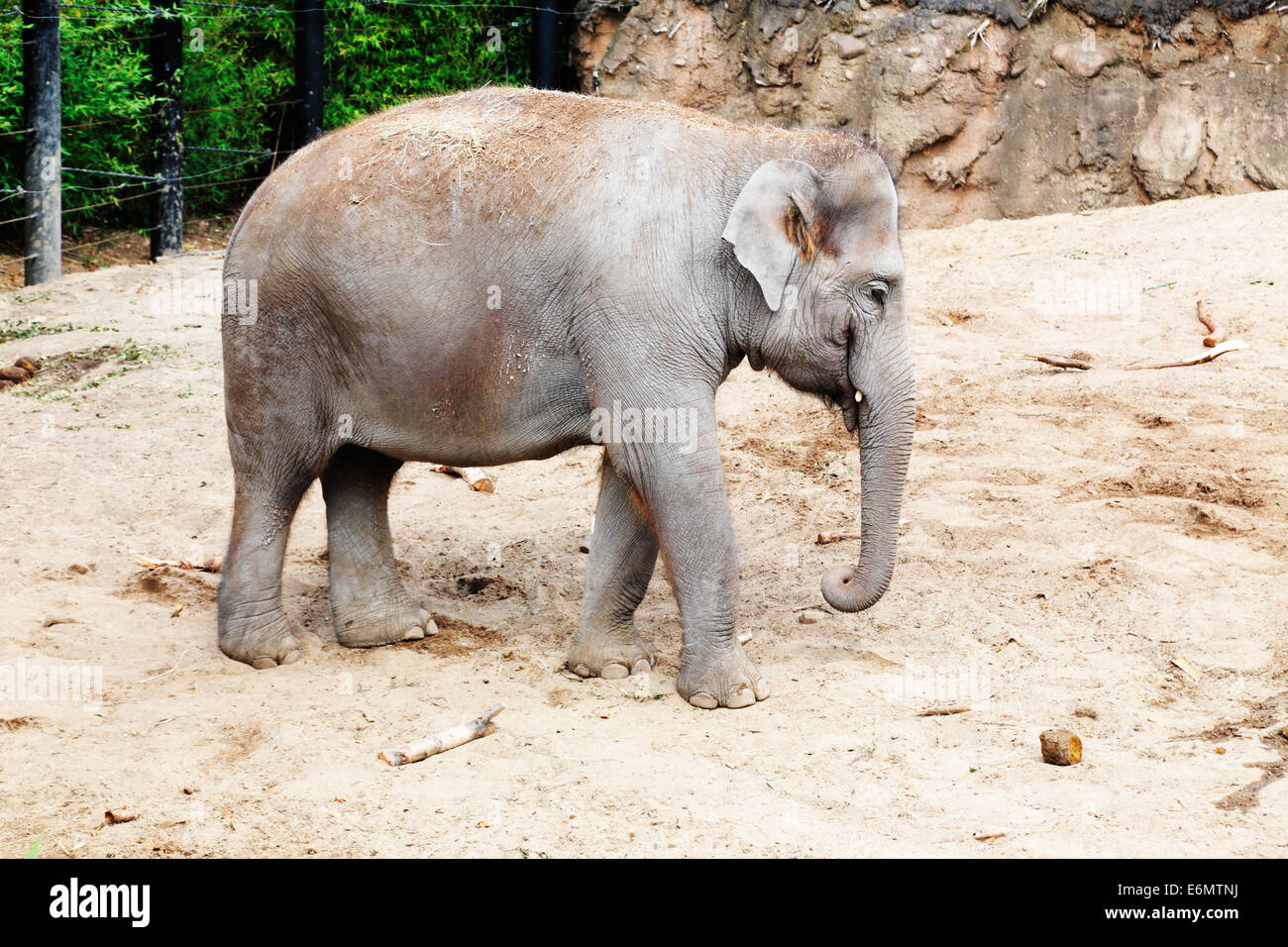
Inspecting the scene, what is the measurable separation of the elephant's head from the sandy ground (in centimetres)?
71

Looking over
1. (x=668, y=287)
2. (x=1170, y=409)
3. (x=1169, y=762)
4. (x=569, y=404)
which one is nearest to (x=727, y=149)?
(x=668, y=287)

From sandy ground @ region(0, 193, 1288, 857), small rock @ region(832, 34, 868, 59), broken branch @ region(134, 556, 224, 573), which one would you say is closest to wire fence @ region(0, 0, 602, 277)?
small rock @ region(832, 34, 868, 59)

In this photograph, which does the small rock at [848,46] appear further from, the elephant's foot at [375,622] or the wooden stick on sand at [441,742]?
the wooden stick on sand at [441,742]

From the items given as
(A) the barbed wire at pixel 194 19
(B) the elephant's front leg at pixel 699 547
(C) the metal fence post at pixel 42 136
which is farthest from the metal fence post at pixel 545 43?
(B) the elephant's front leg at pixel 699 547

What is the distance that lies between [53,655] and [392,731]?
5.41ft

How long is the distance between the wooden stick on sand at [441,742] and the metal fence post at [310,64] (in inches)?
366

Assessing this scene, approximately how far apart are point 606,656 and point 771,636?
861 millimetres

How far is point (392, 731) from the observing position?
5.27 meters

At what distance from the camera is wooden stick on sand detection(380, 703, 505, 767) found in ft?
16.3

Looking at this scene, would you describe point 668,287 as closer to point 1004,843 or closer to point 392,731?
point 392,731

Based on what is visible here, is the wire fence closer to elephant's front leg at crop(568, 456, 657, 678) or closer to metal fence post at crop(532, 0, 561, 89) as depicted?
metal fence post at crop(532, 0, 561, 89)

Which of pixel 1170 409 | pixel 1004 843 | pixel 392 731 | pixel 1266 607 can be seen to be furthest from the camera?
pixel 1170 409

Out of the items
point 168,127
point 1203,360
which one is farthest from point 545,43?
point 1203,360

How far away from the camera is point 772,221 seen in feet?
17.6
